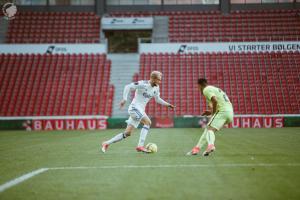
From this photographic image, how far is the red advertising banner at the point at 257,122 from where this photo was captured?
103 ft

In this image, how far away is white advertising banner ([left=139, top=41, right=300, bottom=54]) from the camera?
123 feet

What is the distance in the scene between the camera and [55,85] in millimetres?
36062

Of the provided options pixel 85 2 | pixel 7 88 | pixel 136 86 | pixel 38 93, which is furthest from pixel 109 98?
pixel 136 86

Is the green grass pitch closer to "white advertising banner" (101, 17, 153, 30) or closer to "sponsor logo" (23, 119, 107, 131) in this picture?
"sponsor logo" (23, 119, 107, 131)

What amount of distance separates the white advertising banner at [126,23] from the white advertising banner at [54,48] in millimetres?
1838

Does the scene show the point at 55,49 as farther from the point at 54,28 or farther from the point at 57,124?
the point at 57,124

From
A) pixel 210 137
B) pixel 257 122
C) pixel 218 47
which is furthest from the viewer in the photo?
pixel 218 47

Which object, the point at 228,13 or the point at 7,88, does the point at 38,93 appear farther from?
the point at 228,13

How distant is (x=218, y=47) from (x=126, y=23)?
741cm

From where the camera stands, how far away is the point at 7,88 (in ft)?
118

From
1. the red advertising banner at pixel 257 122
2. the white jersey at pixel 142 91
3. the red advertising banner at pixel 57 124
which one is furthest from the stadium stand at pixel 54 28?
the white jersey at pixel 142 91

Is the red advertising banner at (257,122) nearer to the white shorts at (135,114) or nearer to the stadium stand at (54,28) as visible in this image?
the stadium stand at (54,28)

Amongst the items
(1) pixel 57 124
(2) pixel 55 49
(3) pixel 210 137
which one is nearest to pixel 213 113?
(3) pixel 210 137

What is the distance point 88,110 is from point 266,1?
59.0 ft
